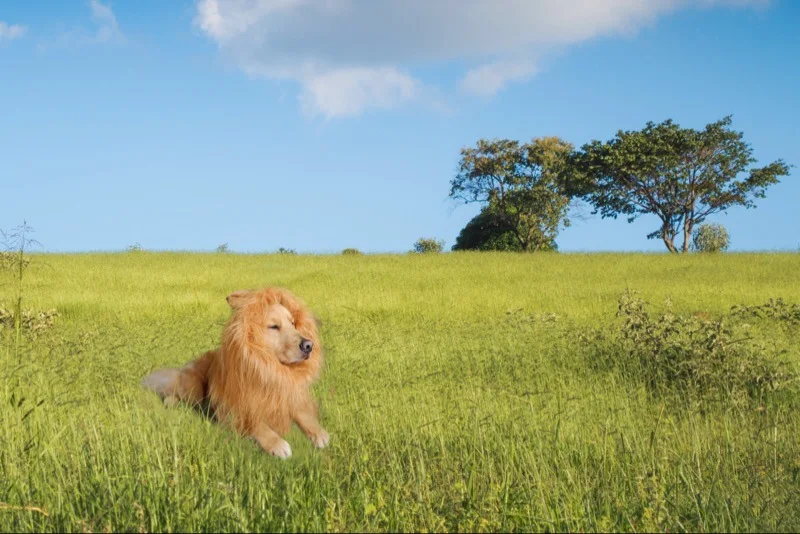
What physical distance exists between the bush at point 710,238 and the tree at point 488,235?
11.0 m

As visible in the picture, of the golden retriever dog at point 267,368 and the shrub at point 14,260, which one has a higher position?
the shrub at point 14,260

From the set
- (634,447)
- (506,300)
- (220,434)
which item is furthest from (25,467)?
(506,300)

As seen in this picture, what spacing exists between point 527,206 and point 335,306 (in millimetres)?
39887

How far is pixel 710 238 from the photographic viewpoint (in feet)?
161

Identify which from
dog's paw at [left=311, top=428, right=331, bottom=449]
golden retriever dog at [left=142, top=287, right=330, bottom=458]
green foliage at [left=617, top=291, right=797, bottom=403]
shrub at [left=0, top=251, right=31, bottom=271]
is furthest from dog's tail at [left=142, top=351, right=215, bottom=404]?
green foliage at [left=617, top=291, right=797, bottom=403]

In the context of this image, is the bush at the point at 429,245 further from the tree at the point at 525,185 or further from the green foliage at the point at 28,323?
the green foliage at the point at 28,323

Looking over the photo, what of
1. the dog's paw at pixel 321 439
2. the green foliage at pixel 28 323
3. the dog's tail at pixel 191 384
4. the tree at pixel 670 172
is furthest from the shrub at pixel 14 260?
the tree at pixel 670 172

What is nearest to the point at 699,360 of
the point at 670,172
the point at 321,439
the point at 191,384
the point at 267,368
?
the point at 321,439

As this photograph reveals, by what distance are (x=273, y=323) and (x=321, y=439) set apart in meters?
0.99

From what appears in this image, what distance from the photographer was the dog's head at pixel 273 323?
5.03 m

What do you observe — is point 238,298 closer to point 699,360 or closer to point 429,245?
point 699,360

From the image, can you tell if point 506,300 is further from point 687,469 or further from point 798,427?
point 687,469

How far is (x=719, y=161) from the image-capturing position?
43844 millimetres

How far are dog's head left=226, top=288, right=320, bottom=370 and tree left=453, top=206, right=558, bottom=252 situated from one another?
170 feet
